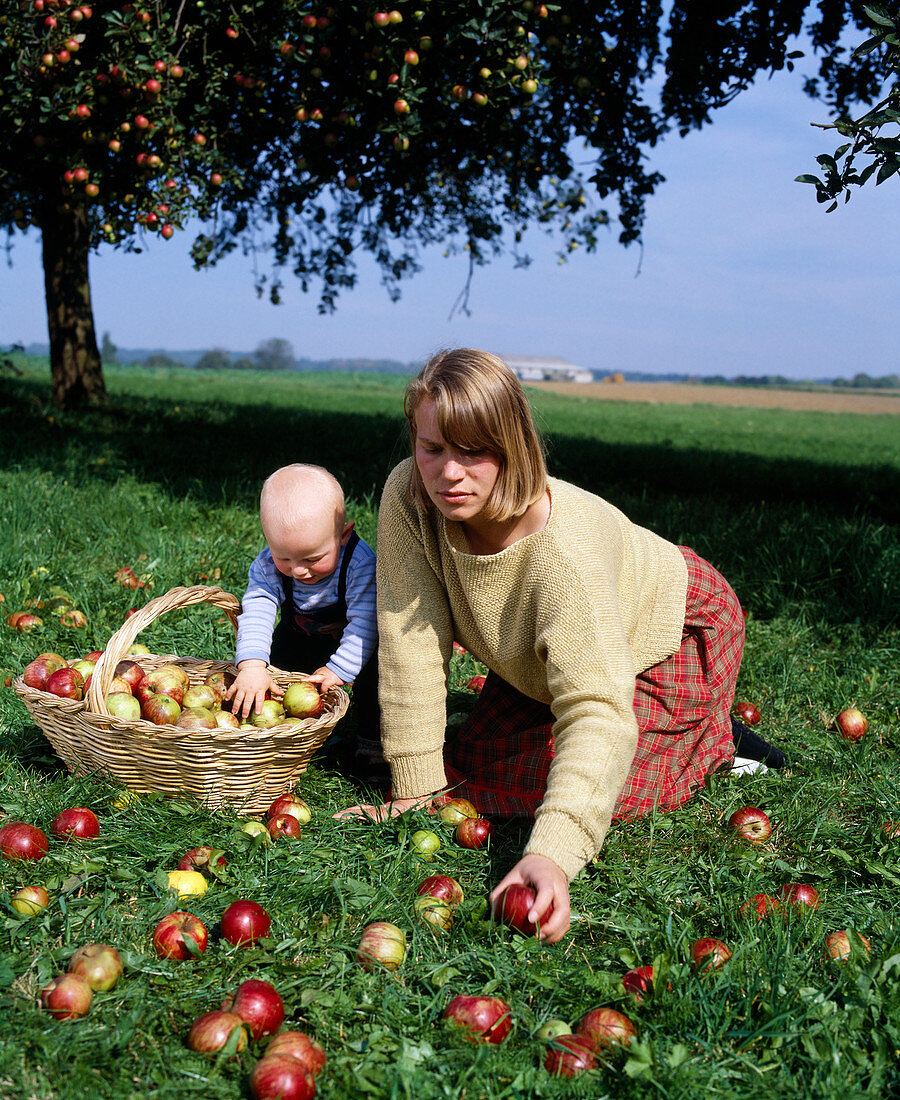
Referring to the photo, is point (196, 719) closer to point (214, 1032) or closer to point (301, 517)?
→ point (301, 517)

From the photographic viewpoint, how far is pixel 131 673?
2.99 metres

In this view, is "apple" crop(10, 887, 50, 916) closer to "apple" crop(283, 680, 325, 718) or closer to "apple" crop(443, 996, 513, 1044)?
"apple" crop(283, 680, 325, 718)

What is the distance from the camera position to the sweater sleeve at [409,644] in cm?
274

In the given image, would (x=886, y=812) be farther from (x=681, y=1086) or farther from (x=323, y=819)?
(x=323, y=819)

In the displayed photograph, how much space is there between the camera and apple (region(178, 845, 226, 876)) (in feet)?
7.82

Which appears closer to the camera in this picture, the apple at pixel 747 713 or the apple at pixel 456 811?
the apple at pixel 456 811

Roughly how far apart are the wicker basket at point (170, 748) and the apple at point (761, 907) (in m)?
1.30

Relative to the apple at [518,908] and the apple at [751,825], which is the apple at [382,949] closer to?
the apple at [518,908]

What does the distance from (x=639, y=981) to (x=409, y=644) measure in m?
1.18

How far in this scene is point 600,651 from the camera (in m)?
2.31

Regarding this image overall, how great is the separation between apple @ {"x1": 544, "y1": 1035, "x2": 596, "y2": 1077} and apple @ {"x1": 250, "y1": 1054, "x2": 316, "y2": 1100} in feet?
1.58

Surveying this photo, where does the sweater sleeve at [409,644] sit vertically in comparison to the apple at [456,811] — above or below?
above

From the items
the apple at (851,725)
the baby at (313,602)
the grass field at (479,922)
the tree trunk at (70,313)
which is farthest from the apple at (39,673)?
the tree trunk at (70,313)

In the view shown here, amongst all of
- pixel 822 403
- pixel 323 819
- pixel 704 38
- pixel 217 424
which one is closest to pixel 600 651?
pixel 323 819
